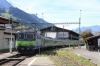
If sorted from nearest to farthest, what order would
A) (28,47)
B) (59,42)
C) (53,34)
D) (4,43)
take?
(28,47)
(4,43)
(59,42)
(53,34)

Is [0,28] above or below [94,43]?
above

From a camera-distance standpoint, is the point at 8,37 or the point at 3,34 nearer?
the point at 3,34

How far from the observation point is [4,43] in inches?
1684

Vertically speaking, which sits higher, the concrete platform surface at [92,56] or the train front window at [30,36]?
the train front window at [30,36]

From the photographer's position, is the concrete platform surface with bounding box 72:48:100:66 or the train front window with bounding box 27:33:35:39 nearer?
the concrete platform surface with bounding box 72:48:100:66

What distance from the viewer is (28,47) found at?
1125 inches

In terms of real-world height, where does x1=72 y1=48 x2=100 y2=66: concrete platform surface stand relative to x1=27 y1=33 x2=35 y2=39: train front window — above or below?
below

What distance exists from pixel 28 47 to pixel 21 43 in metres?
1.01

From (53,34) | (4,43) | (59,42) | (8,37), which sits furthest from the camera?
(53,34)

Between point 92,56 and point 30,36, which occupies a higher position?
point 30,36

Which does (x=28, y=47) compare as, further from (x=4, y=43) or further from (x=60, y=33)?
(x=60, y=33)

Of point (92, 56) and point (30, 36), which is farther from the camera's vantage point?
point (30, 36)

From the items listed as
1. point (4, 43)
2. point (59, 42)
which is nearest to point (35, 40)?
point (4, 43)

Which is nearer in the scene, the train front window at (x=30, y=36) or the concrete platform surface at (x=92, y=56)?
the concrete platform surface at (x=92, y=56)
